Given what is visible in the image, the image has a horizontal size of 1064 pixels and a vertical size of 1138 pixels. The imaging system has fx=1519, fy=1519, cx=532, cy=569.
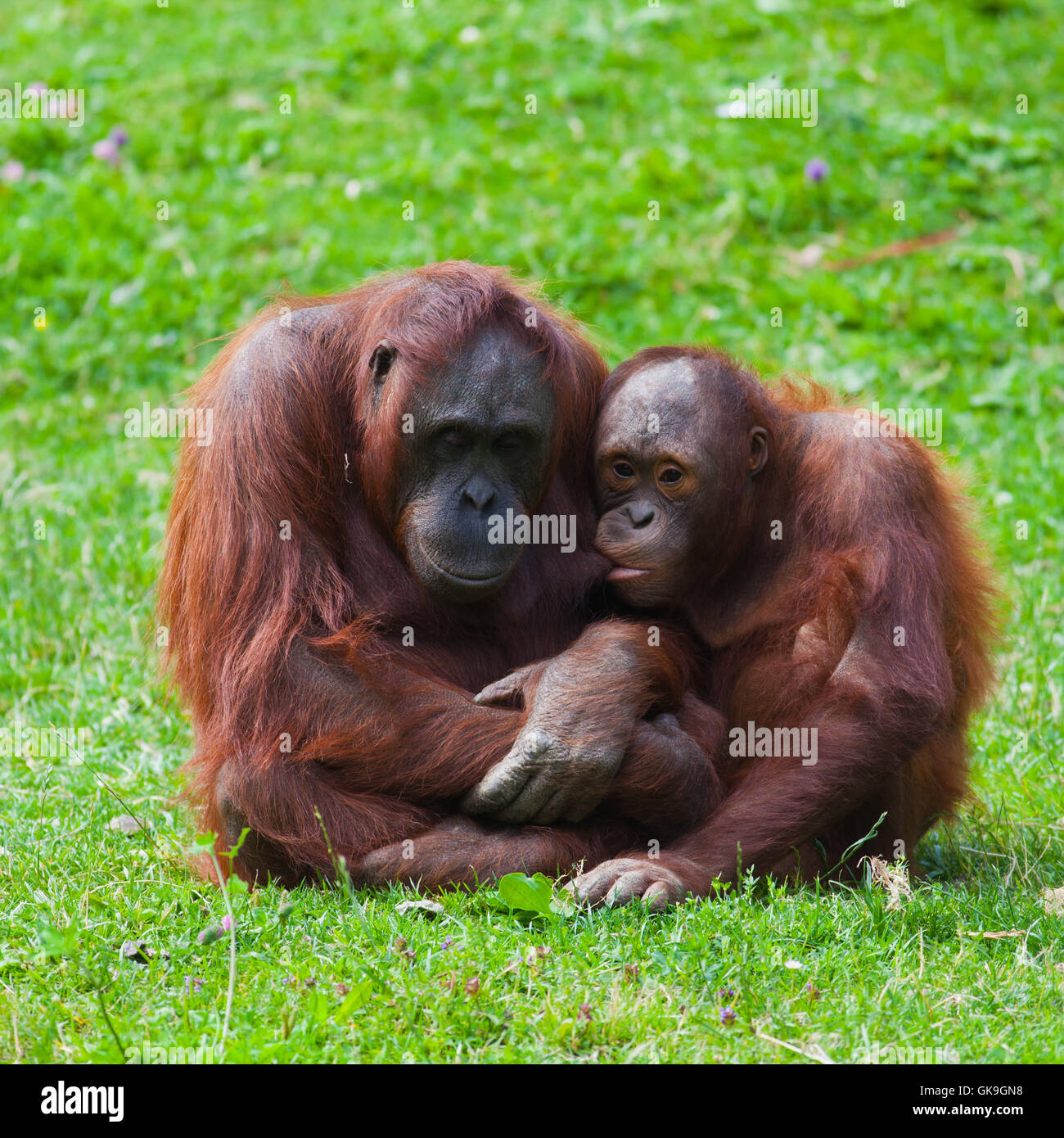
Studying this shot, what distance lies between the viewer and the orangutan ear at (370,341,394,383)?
4.13 meters

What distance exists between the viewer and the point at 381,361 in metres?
4.16

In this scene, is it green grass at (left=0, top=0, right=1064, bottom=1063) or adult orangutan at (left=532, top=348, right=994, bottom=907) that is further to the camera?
adult orangutan at (left=532, top=348, right=994, bottom=907)

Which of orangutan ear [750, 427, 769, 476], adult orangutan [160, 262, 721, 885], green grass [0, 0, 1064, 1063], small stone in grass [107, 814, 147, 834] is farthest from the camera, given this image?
small stone in grass [107, 814, 147, 834]

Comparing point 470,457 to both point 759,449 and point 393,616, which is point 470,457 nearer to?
point 393,616

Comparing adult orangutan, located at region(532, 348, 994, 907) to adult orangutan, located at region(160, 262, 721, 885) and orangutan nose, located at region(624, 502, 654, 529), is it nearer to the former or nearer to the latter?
orangutan nose, located at region(624, 502, 654, 529)

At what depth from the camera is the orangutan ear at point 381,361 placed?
4133 mm

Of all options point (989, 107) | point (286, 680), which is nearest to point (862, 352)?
point (989, 107)

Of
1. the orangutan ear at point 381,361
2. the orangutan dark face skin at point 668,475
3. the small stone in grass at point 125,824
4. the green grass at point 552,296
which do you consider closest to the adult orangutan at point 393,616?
the orangutan ear at point 381,361

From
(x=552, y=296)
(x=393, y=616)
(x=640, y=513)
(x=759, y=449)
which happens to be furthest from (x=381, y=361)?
(x=552, y=296)

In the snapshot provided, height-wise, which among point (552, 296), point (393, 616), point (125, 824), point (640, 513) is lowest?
point (125, 824)

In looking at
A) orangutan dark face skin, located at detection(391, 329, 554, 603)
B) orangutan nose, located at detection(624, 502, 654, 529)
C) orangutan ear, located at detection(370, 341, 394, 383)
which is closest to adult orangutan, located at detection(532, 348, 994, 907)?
orangutan nose, located at detection(624, 502, 654, 529)

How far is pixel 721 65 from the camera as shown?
35.1ft

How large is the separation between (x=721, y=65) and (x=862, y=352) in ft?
10.6

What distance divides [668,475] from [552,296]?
422 cm
